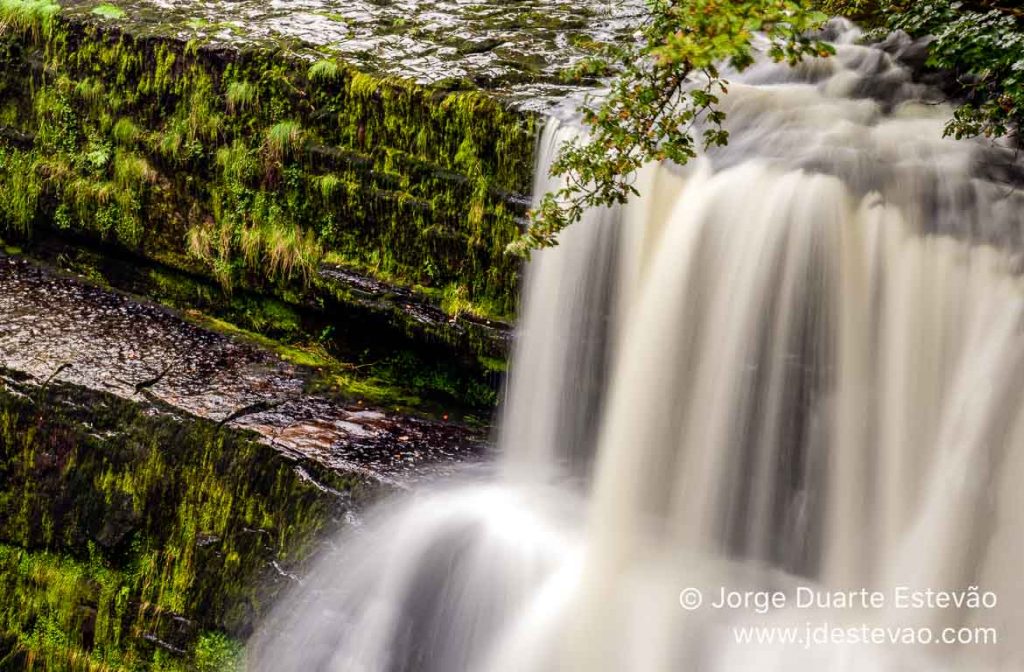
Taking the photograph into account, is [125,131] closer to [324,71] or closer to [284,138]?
[284,138]

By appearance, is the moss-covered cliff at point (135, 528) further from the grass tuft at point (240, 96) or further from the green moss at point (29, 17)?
the green moss at point (29, 17)

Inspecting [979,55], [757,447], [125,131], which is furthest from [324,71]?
[979,55]

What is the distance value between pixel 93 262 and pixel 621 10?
4.52 m

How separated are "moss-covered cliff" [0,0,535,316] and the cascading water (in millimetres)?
562

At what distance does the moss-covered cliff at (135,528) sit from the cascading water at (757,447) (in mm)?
346

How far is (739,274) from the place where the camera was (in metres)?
4.82

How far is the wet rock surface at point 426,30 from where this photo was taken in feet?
20.2

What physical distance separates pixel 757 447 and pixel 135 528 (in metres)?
3.48

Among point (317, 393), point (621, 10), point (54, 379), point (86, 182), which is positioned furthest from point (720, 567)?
point (86, 182)

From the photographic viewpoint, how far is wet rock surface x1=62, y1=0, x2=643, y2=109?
6.16 metres

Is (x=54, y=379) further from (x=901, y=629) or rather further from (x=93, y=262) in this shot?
(x=901, y=629)

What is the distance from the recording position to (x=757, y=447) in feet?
15.8

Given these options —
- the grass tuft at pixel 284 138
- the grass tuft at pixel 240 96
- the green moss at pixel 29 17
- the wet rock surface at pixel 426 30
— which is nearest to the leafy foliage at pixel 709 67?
the wet rock surface at pixel 426 30

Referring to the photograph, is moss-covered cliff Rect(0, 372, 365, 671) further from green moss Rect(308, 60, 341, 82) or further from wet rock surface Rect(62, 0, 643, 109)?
wet rock surface Rect(62, 0, 643, 109)
